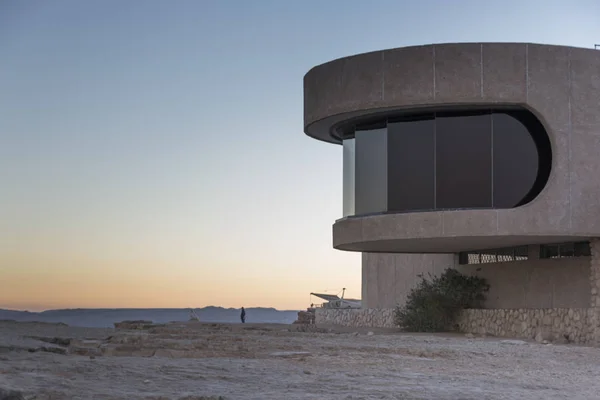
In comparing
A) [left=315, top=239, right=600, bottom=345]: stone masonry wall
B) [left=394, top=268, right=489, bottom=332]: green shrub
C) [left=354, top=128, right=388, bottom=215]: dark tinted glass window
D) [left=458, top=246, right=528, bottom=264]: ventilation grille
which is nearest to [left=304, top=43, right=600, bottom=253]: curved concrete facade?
[left=354, top=128, right=388, bottom=215]: dark tinted glass window

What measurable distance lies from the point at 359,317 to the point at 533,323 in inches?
474

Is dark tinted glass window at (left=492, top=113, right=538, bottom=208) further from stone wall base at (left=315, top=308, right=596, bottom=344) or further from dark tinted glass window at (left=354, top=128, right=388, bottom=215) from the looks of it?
stone wall base at (left=315, top=308, right=596, bottom=344)

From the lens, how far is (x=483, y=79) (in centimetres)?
2227

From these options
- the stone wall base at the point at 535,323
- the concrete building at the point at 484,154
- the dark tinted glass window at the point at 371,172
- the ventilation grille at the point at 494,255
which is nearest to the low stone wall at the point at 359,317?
the ventilation grille at the point at 494,255

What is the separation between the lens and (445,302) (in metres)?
27.6

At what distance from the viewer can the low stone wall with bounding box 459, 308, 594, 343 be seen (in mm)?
22672

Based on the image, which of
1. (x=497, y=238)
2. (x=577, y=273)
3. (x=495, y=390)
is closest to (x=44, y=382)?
(x=495, y=390)

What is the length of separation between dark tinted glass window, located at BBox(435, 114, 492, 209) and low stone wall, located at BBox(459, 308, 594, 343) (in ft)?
12.3

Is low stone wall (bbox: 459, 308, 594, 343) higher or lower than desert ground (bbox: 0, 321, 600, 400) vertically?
higher

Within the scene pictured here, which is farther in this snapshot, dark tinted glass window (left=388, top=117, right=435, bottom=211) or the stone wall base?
dark tinted glass window (left=388, top=117, right=435, bottom=211)

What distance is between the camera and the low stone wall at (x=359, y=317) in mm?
33438

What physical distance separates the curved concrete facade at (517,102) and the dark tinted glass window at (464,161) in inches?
19.7

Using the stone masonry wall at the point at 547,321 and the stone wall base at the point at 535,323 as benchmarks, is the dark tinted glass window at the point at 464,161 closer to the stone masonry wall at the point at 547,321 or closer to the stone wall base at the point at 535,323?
the stone masonry wall at the point at 547,321

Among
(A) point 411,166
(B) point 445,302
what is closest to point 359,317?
(B) point 445,302
